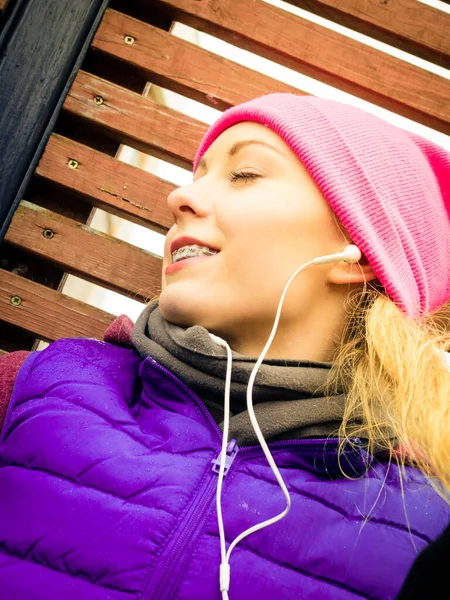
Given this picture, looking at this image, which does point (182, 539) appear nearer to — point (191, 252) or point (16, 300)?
point (191, 252)

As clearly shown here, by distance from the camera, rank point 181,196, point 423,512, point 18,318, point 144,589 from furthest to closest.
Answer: point 18,318 → point 181,196 → point 423,512 → point 144,589

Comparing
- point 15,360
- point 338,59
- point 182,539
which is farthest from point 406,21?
point 182,539

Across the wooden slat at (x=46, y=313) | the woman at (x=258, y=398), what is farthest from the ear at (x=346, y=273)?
the wooden slat at (x=46, y=313)

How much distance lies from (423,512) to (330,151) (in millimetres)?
962

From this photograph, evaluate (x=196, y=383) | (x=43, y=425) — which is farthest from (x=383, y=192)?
(x=43, y=425)

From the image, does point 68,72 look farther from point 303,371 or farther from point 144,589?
point 144,589

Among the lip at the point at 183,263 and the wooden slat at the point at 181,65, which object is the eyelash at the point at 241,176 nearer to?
the lip at the point at 183,263

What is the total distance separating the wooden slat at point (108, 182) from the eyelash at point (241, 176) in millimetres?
546

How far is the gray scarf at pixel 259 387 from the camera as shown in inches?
45.2

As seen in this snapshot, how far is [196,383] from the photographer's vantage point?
1236mm

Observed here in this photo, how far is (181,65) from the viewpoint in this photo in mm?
1980

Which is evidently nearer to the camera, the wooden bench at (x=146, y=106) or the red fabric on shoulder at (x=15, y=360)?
the red fabric on shoulder at (x=15, y=360)

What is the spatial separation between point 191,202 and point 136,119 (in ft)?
2.60

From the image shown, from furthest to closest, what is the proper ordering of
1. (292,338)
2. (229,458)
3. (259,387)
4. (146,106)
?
1. (146,106)
2. (292,338)
3. (259,387)
4. (229,458)
